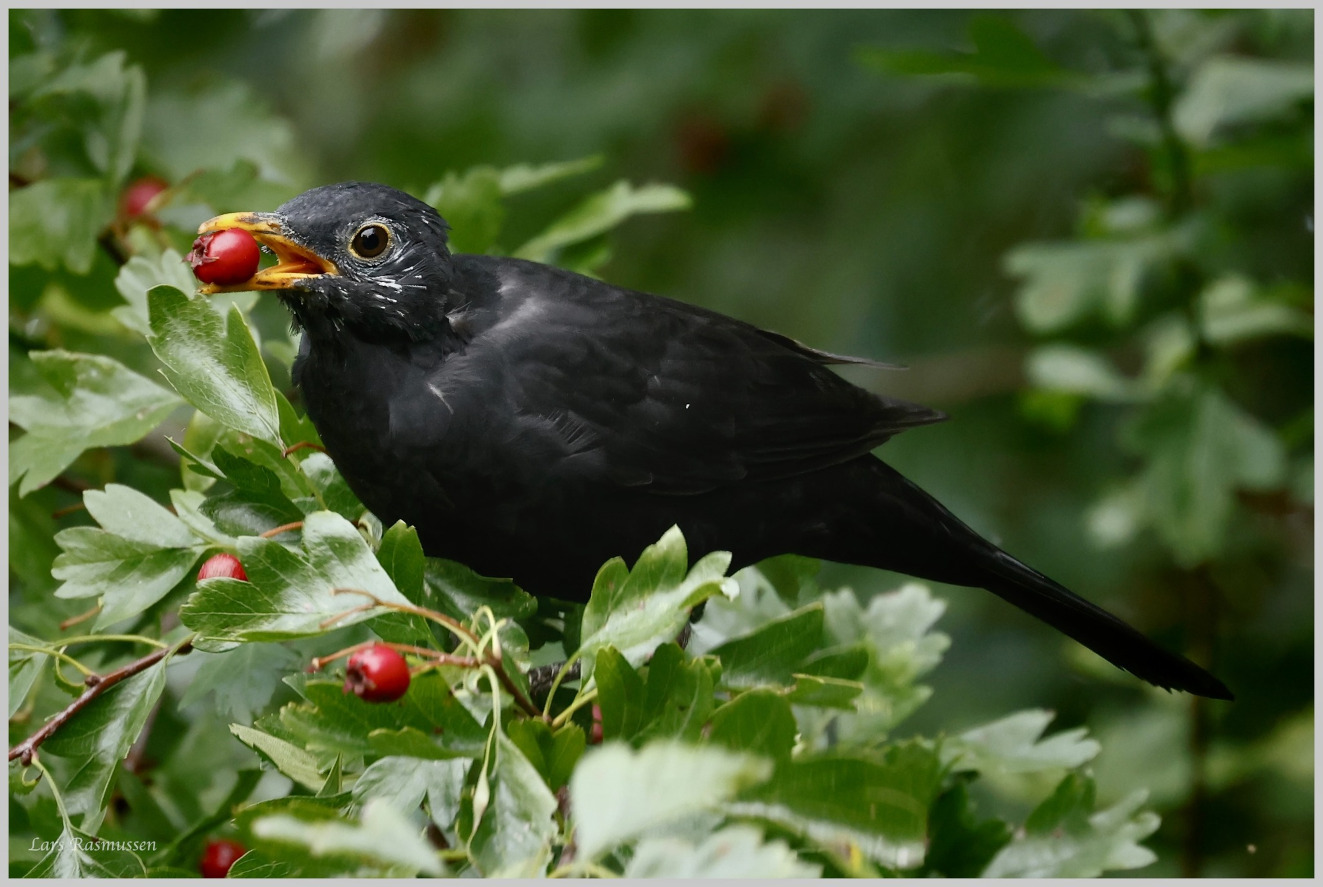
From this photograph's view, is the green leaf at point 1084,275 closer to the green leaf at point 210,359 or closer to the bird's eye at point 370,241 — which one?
the bird's eye at point 370,241

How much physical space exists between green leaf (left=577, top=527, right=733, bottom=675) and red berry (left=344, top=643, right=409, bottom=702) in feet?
0.77

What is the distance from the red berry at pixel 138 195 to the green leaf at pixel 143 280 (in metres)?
0.74

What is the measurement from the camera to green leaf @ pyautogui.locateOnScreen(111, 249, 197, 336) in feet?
7.54

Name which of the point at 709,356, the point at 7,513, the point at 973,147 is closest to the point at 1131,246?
the point at 973,147

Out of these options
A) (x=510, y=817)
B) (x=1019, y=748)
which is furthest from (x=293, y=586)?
(x=1019, y=748)

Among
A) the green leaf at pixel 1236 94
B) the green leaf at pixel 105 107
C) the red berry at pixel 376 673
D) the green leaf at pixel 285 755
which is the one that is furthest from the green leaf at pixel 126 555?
the green leaf at pixel 1236 94

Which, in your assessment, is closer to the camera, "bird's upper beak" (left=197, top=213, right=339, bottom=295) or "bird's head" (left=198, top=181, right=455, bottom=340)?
"bird's upper beak" (left=197, top=213, right=339, bottom=295)

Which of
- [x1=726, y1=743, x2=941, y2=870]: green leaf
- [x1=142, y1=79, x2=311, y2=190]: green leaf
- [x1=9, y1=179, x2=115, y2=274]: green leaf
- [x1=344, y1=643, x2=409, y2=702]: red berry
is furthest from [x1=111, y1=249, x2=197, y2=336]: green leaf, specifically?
[x1=726, y1=743, x2=941, y2=870]: green leaf

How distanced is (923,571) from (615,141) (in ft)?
8.82

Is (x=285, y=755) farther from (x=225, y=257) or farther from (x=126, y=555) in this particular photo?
(x=225, y=257)

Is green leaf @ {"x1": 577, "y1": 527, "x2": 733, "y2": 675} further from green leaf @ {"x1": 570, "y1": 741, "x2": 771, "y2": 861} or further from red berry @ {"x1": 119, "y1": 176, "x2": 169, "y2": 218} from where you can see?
red berry @ {"x1": 119, "y1": 176, "x2": 169, "y2": 218}

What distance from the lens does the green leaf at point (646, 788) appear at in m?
1.10

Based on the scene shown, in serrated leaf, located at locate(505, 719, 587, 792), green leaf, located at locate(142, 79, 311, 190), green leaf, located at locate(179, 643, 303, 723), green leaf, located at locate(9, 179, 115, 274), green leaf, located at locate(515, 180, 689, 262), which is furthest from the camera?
green leaf, located at locate(142, 79, 311, 190)

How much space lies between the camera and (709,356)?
8.68ft
